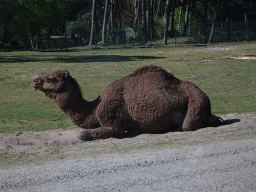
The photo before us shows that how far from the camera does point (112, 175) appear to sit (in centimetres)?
504

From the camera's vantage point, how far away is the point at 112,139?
25.0ft

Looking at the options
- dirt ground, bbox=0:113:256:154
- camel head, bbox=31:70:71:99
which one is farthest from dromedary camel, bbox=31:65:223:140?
dirt ground, bbox=0:113:256:154

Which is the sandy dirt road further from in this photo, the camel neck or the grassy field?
the grassy field

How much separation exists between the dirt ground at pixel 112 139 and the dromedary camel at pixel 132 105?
245 mm

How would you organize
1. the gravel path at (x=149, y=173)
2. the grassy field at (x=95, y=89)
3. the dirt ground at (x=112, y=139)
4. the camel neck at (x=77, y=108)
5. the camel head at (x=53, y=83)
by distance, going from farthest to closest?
1. the grassy field at (x=95, y=89)
2. the camel neck at (x=77, y=108)
3. the camel head at (x=53, y=83)
4. the dirt ground at (x=112, y=139)
5. the gravel path at (x=149, y=173)

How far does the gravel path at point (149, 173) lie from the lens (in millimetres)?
4711

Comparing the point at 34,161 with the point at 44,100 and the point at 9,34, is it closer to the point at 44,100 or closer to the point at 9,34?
the point at 44,100

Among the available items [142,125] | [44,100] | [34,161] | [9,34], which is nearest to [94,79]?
[44,100]

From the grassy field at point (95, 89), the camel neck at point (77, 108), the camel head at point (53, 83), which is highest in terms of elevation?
the camel head at point (53, 83)

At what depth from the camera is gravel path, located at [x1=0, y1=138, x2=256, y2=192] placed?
4711 mm

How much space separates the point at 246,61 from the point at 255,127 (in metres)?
18.7

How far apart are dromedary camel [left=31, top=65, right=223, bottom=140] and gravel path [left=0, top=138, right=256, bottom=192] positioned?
1.65 meters

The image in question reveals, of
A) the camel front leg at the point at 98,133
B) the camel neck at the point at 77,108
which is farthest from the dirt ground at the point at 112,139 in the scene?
the camel neck at the point at 77,108

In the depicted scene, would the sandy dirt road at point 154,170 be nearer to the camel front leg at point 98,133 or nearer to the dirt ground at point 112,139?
the dirt ground at point 112,139
